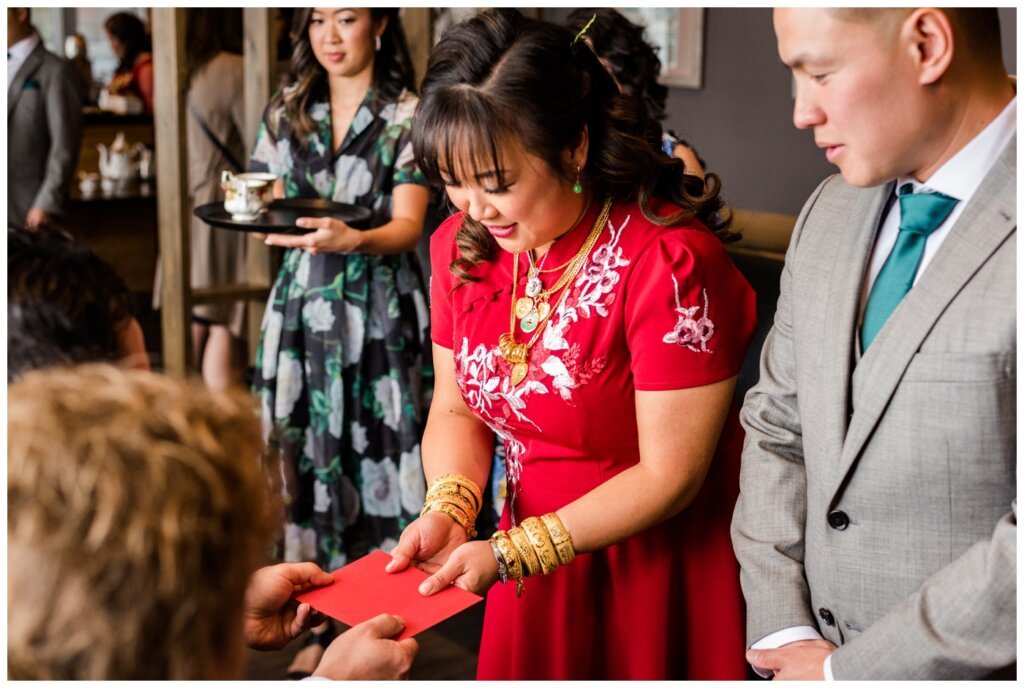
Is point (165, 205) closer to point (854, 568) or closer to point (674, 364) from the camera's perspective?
point (674, 364)

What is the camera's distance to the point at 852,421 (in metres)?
1.34

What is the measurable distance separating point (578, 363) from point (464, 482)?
0.27 metres

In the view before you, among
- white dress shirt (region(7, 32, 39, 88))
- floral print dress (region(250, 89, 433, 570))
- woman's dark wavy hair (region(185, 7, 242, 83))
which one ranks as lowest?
floral print dress (region(250, 89, 433, 570))

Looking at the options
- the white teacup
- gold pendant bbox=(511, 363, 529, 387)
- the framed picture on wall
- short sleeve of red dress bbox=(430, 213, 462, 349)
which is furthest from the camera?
the framed picture on wall

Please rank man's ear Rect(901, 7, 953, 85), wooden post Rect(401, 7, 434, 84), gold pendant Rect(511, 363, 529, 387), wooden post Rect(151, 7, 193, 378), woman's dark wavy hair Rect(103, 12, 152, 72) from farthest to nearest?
woman's dark wavy hair Rect(103, 12, 152, 72) → wooden post Rect(401, 7, 434, 84) → wooden post Rect(151, 7, 193, 378) → gold pendant Rect(511, 363, 529, 387) → man's ear Rect(901, 7, 953, 85)

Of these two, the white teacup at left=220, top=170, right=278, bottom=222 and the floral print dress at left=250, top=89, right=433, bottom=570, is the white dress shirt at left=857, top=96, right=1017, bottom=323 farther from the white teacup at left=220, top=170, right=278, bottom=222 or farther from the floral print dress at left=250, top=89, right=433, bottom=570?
the white teacup at left=220, top=170, right=278, bottom=222

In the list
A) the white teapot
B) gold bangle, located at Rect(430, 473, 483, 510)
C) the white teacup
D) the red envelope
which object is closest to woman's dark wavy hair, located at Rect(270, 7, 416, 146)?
the white teacup

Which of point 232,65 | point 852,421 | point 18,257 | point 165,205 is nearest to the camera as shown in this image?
point 852,421

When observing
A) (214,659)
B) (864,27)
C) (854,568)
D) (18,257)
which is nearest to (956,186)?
(864,27)

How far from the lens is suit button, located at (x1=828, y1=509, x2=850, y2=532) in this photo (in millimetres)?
1368

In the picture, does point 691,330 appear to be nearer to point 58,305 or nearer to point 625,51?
point 58,305

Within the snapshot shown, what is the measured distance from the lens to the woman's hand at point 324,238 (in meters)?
2.93

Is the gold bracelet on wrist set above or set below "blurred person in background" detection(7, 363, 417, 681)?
below

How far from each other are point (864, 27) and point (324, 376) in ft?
7.28
